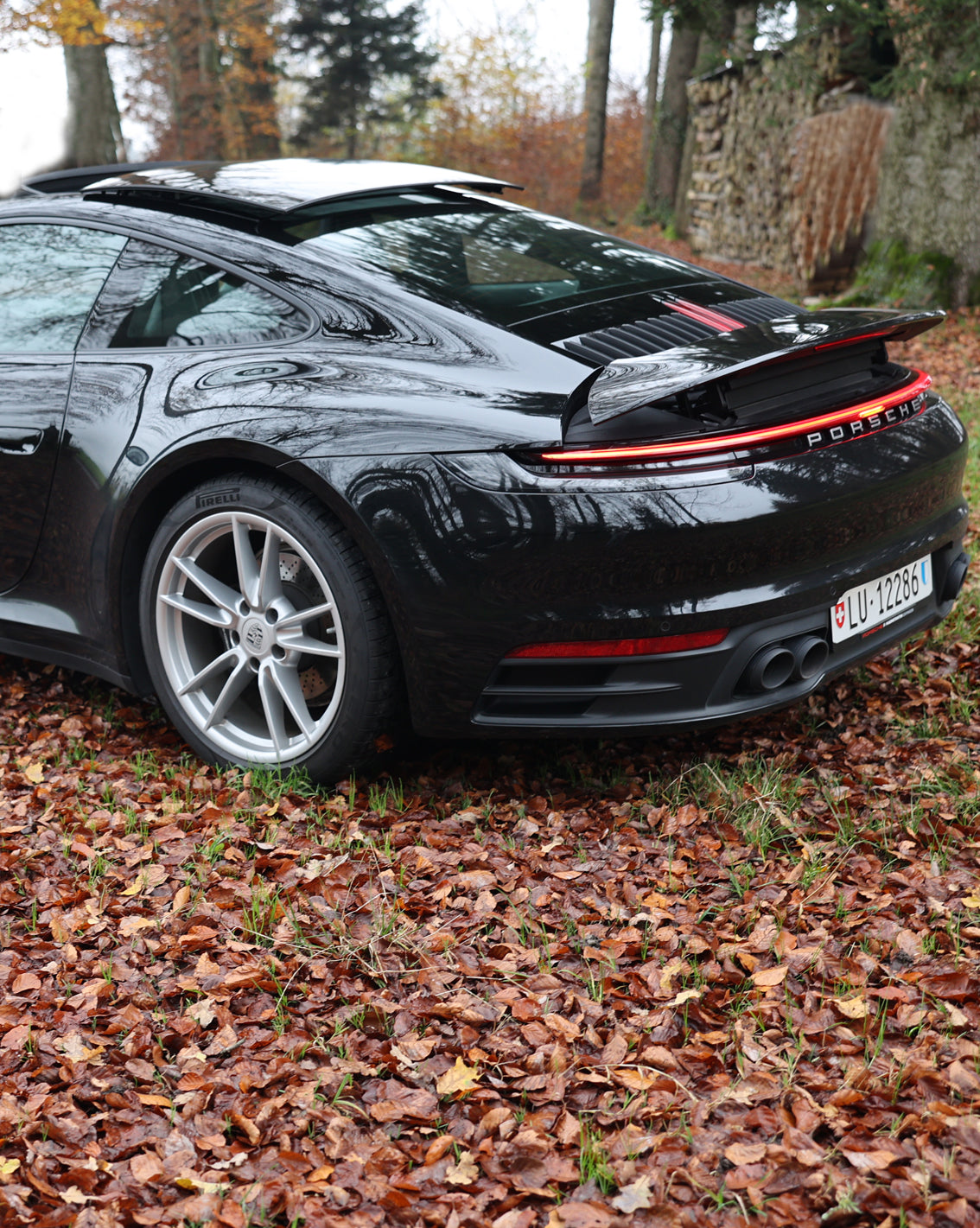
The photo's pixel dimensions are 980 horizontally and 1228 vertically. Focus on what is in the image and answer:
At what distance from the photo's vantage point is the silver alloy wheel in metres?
3.12

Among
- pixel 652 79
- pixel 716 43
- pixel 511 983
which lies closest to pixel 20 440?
pixel 511 983

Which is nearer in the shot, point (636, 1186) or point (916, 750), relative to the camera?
point (636, 1186)

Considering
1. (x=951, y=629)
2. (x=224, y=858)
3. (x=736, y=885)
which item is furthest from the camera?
(x=951, y=629)

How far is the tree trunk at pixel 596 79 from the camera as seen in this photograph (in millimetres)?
22844

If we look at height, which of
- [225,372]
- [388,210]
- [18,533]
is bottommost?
[18,533]

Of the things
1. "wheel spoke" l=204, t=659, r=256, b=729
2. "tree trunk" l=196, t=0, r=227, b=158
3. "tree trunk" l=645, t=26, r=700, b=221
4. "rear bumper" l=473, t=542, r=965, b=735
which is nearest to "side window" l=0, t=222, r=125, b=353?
"wheel spoke" l=204, t=659, r=256, b=729

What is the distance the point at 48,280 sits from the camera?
3709 mm

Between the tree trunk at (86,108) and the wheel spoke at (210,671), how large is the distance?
51.4 ft

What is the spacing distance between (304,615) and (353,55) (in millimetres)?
29055

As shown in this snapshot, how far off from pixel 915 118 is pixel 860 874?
890cm

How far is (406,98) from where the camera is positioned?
28781 millimetres

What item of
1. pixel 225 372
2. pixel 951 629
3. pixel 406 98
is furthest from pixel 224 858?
pixel 406 98

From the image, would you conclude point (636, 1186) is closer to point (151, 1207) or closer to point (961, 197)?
point (151, 1207)

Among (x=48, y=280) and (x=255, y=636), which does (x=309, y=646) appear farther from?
(x=48, y=280)
